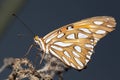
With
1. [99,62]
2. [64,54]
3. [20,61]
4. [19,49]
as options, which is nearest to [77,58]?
[64,54]

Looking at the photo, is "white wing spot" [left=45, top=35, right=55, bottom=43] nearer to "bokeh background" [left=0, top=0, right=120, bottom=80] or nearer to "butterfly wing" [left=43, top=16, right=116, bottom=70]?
"butterfly wing" [left=43, top=16, right=116, bottom=70]

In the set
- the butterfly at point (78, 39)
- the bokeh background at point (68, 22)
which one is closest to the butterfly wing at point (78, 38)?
the butterfly at point (78, 39)

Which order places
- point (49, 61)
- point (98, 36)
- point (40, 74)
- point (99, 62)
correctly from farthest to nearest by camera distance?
point (99, 62)
point (98, 36)
point (49, 61)
point (40, 74)

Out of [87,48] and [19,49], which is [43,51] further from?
[19,49]

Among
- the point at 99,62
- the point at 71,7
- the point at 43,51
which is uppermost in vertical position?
the point at 43,51

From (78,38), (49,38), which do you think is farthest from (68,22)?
(49,38)

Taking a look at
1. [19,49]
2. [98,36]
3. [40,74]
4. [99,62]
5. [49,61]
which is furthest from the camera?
[99,62]

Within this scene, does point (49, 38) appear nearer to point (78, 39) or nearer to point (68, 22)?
point (78, 39)
